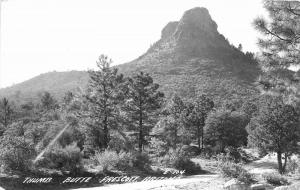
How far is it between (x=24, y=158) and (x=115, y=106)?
15327 mm

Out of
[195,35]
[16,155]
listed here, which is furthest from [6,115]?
[195,35]

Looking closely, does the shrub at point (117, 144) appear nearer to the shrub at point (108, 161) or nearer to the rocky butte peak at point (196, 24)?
the shrub at point (108, 161)

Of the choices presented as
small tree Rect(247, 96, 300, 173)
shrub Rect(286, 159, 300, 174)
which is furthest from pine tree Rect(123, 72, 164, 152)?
shrub Rect(286, 159, 300, 174)

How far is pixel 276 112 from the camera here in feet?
95.3

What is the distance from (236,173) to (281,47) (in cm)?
485

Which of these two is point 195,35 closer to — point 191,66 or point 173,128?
point 191,66

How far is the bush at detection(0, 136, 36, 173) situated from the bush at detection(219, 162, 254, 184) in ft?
31.0

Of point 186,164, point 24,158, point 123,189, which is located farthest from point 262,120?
point 24,158

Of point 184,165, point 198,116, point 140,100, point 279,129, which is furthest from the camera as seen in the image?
point 198,116

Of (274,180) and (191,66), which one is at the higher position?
(191,66)

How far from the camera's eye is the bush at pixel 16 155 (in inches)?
643

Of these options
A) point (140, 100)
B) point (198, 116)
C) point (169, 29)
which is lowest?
point (198, 116)

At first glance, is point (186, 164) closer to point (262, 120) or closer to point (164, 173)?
point (164, 173)

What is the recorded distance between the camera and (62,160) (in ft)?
60.5
